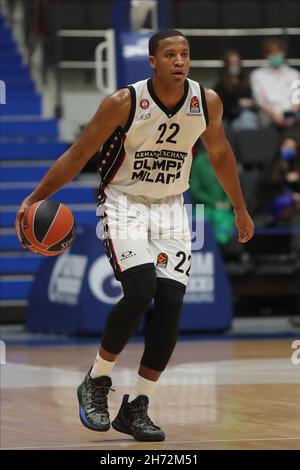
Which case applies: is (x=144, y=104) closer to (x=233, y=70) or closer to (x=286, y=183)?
(x=286, y=183)

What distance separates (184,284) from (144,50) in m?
5.65

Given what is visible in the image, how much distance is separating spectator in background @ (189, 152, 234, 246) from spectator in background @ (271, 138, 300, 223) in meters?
0.51

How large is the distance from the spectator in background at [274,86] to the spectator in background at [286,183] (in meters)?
0.96

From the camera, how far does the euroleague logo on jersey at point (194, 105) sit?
18.9 feet

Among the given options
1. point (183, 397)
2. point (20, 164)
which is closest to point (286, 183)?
point (20, 164)

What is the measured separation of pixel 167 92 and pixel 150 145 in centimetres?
26

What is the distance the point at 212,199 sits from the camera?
40.3ft

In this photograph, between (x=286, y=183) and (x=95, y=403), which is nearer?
(x=95, y=403)

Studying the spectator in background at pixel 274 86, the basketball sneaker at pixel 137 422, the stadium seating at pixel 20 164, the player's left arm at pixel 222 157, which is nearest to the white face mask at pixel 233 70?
the spectator in background at pixel 274 86

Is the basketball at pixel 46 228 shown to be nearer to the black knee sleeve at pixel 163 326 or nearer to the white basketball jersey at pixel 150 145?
the white basketball jersey at pixel 150 145

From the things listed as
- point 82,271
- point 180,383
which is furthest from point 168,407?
point 82,271

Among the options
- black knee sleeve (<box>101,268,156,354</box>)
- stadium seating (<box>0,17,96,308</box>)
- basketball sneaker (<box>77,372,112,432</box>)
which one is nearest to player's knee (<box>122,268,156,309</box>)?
black knee sleeve (<box>101,268,156,354</box>)

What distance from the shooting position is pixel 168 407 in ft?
22.0

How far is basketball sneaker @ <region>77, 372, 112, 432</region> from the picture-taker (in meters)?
5.58
